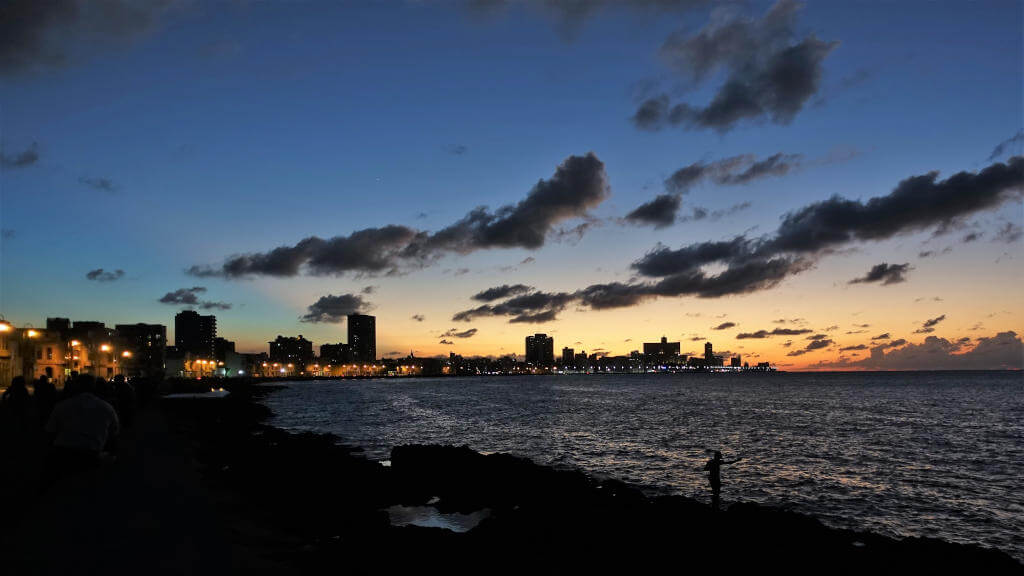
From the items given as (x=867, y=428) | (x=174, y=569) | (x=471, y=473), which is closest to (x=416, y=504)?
(x=471, y=473)

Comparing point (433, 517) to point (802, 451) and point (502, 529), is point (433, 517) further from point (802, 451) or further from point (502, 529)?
point (802, 451)

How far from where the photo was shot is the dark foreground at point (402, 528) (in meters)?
10.5

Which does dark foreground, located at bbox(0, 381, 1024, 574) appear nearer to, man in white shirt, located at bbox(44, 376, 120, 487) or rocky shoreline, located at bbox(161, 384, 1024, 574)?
rocky shoreline, located at bbox(161, 384, 1024, 574)

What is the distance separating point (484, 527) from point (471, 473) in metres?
7.92

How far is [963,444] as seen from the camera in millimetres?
46812

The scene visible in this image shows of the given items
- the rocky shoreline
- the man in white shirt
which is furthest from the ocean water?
the man in white shirt

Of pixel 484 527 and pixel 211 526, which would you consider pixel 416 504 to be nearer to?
pixel 484 527

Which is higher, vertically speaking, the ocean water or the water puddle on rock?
the water puddle on rock

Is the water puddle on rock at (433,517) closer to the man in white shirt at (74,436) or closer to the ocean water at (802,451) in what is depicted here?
the man in white shirt at (74,436)

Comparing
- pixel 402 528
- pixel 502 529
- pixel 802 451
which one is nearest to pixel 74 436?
pixel 402 528

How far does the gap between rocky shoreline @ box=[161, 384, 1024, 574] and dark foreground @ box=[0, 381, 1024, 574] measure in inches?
2.2

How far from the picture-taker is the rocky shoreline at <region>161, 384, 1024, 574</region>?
1273 centimetres

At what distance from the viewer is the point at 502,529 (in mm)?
16672

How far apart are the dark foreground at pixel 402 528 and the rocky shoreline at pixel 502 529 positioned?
2.2 inches
